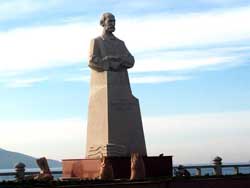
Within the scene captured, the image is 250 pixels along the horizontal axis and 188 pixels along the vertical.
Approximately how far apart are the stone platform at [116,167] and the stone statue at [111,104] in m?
0.62

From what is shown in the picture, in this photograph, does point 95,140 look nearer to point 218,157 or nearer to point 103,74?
point 103,74

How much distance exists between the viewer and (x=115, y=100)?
22828 millimetres

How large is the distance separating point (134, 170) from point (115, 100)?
322 centimetres

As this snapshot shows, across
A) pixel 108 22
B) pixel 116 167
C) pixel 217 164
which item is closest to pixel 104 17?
pixel 108 22

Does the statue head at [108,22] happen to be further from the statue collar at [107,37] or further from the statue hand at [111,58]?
the statue hand at [111,58]

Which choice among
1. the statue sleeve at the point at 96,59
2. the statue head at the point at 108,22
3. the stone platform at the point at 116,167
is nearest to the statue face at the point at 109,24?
the statue head at the point at 108,22

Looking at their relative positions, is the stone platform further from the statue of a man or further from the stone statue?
the statue of a man

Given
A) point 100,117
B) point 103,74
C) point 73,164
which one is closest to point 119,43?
point 103,74

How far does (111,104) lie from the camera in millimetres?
22703

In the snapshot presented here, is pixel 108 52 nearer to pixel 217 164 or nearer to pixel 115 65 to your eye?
pixel 115 65

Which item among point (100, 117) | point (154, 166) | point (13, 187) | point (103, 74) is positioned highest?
point (103, 74)

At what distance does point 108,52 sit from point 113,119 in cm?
268

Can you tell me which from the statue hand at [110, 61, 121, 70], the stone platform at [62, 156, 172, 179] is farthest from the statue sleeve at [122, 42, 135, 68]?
the stone platform at [62, 156, 172, 179]

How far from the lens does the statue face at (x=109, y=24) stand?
2358 centimetres
